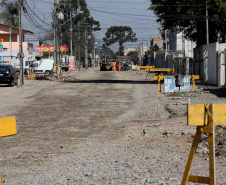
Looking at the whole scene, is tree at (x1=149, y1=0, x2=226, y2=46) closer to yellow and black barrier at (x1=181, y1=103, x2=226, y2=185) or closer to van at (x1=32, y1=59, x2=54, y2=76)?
van at (x1=32, y1=59, x2=54, y2=76)

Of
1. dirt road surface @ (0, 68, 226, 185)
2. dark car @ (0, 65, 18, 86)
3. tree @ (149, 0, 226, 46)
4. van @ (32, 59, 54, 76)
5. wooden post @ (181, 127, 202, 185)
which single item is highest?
tree @ (149, 0, 226, 46)

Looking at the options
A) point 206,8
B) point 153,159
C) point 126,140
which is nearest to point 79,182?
point 153,159

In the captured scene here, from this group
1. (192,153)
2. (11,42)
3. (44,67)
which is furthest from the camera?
(11,42)

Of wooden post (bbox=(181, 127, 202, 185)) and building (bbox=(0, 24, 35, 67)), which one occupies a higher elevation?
building (bbox=(0, 24, 35, 67))

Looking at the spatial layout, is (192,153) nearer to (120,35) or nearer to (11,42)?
(11,42)

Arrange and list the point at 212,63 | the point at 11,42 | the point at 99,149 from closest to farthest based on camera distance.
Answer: the point at 99,149
the point at 212,63
the point at 11,42

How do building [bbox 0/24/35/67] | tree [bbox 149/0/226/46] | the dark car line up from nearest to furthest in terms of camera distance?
1. the dark car
2. tree [bbox 149/0/226/46]
3. building [bbox 0/24/35/67]

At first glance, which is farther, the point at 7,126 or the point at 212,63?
the point at 212,63

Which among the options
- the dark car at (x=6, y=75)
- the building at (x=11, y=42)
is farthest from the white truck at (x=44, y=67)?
the dark car at (x=6, y=75)

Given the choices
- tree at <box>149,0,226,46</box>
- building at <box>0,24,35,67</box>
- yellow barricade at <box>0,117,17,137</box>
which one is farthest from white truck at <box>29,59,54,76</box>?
yellow barricade at <box>0,117,17,137</box>

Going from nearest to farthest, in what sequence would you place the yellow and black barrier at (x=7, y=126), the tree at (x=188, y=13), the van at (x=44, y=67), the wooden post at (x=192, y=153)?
the yellow and black barrier at (x=7, y=126) → the wooden post at (x=192, y=153) → the tree at (x=188, y=13) → the van at (x=44, y=67)

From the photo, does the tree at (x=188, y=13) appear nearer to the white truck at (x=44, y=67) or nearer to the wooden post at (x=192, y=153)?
the white truck at (x=44, y=67)

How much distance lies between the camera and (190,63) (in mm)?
46656

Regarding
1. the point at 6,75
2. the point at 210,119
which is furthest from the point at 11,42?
the point at 210,119
